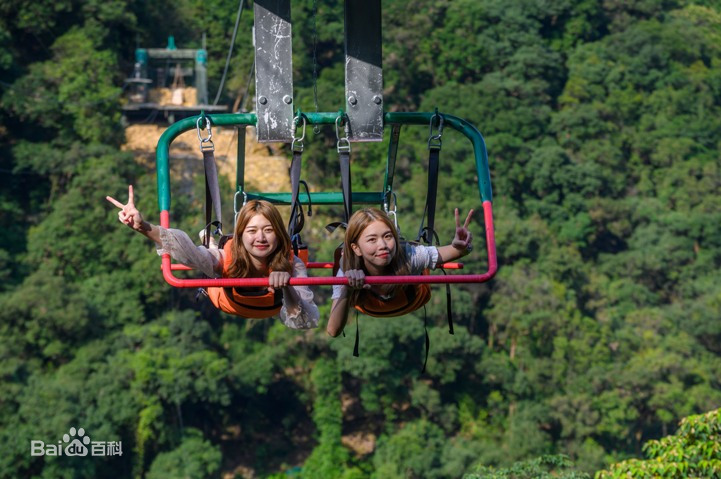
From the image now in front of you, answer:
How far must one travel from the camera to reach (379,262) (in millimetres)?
5305

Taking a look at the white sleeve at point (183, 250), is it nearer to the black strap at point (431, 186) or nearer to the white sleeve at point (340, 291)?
the white sleeve at point (340, 291)

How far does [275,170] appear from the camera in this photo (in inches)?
1171

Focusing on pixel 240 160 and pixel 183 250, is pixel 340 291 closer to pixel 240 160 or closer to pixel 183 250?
pixel 183 250

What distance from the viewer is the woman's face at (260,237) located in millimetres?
5273

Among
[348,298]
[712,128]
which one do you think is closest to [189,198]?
[712,128]

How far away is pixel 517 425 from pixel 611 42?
60.7 ft

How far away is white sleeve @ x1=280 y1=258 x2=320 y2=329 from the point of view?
5.36 metres

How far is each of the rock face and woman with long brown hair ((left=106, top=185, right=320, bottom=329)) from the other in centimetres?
2331

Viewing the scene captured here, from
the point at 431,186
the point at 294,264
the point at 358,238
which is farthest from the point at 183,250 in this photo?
the point at 431,186

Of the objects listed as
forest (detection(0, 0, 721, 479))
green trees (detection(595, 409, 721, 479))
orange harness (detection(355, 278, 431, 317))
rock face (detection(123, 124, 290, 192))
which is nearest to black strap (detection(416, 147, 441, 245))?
orange harness (detection(355, 278, 431, 317))

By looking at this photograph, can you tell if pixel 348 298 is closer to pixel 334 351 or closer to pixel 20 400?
pixel 20 400

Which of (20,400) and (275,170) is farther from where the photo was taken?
(275,170)

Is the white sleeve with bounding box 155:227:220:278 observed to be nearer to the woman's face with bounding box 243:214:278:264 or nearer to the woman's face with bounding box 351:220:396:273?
the woman's face with bounding box 243:214:278:264

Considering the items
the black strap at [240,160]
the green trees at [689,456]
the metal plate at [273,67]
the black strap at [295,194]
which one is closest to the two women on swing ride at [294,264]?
the black strap at [295,194]
